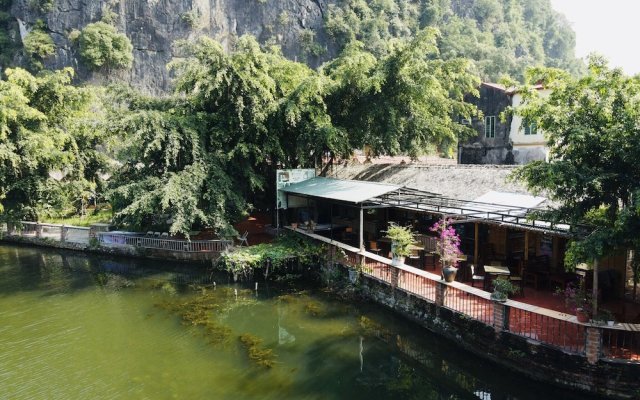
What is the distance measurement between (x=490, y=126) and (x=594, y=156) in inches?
894

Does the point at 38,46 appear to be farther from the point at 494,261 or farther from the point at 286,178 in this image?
the point at 494,261

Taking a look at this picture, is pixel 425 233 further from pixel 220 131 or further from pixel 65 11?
pixel 65 11

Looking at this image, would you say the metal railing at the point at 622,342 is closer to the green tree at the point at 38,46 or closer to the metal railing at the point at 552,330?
the metal railing at the point at 552,330

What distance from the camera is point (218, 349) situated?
39.5 feet

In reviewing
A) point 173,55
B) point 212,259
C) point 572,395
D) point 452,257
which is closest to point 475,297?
point 452,257

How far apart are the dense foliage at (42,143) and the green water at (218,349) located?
30.9 feet

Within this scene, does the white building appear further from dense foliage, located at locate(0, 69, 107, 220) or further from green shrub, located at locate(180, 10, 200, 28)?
green shrub, located at locate(180, 10, 200, 28)

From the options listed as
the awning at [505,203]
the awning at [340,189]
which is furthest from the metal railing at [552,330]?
the awning at [340,189]

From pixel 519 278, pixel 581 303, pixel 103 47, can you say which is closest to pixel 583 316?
pixel 581 303

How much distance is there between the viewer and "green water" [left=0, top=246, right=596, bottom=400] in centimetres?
1012

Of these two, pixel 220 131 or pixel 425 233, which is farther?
pixel 220 131

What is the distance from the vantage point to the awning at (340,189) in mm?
16078

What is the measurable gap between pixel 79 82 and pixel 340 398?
4907 cm

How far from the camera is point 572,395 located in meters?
9.27
